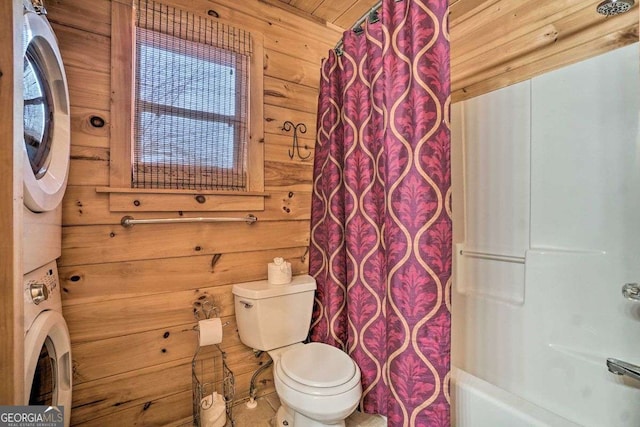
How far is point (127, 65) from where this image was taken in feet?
4.34

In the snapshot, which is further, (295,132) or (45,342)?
(295,132)

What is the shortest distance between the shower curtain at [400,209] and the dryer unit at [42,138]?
1.14 m

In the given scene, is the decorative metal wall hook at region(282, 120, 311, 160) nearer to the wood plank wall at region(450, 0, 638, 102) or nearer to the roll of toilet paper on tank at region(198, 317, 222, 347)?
the wood plank wall at region(450, 0, 638, 102)

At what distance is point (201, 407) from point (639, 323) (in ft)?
6.08

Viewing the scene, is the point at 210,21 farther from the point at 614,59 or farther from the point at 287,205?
the point at 614,59

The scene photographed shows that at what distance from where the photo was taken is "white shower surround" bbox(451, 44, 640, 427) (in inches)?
41.3

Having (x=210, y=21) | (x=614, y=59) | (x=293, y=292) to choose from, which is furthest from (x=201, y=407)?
(x=614, y=59)

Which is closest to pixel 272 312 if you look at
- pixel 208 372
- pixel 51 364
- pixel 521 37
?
pixel 208 372

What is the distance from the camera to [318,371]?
124 centimetres

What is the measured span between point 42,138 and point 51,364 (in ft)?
2.57

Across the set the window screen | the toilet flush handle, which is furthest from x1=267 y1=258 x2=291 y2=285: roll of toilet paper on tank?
the window screen

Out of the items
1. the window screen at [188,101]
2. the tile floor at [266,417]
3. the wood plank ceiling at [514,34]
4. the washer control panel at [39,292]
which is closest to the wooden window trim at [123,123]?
the window screen at [188,101]

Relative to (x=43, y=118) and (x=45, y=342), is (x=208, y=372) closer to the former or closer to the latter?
(x=45, y=342)

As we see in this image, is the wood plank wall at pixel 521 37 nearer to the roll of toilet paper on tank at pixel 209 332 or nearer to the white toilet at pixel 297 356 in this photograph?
the white toilet at pixel 297 356
